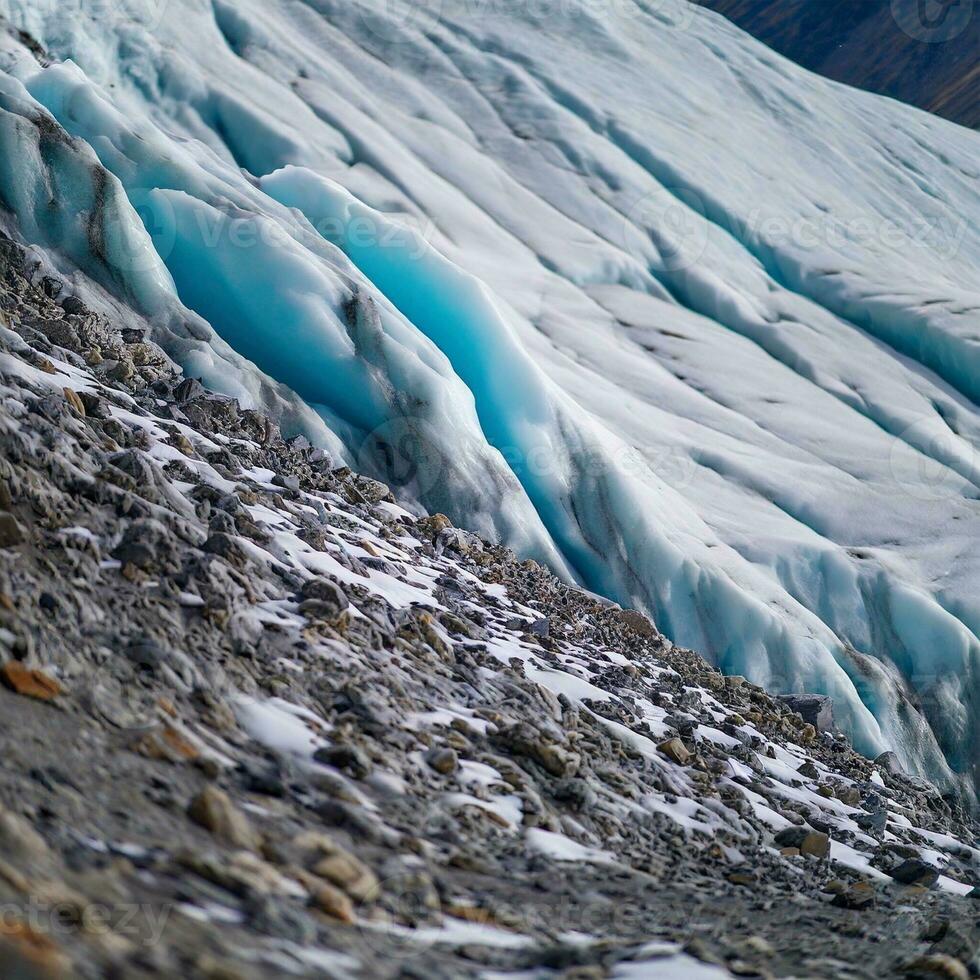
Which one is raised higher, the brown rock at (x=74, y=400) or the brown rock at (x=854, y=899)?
the brown rock at (x=854, y=899)

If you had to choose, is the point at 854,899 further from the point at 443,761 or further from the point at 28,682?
the point at 28,682

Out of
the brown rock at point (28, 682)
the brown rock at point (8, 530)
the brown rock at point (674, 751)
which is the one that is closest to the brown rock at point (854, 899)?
the brown rock at point (674, 751)

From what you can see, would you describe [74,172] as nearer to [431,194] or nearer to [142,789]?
[142,789]

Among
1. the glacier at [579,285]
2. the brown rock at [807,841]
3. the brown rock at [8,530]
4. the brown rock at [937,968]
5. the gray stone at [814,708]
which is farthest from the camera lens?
the glacier at [579,285]

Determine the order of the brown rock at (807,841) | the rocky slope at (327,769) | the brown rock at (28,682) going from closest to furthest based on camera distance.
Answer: the rocky slope at (327,769) → the brown rock at (28,682) → the brown rock at (807,841)

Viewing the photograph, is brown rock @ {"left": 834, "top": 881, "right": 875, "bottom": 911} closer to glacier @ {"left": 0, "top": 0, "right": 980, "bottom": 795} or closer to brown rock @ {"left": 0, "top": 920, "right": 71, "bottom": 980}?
brown rock @ {"left": 0, "top": 920, "right": 71, "bottom": 980}

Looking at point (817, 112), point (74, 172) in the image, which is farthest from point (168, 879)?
point (817, 112)

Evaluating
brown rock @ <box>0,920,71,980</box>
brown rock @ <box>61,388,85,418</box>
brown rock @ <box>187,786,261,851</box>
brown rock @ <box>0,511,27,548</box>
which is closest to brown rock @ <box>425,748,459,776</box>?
brown rock @ <box>187,786,261,851</box>

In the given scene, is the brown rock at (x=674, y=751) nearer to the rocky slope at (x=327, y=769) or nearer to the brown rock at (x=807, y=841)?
the rocky slope at (x=327, y=769)

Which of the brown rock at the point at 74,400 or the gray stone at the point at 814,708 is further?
the gray stone at the point at 814,708

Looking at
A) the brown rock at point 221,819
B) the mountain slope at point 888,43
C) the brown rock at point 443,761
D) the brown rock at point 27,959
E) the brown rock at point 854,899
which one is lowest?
the brown rock at point 443,761
